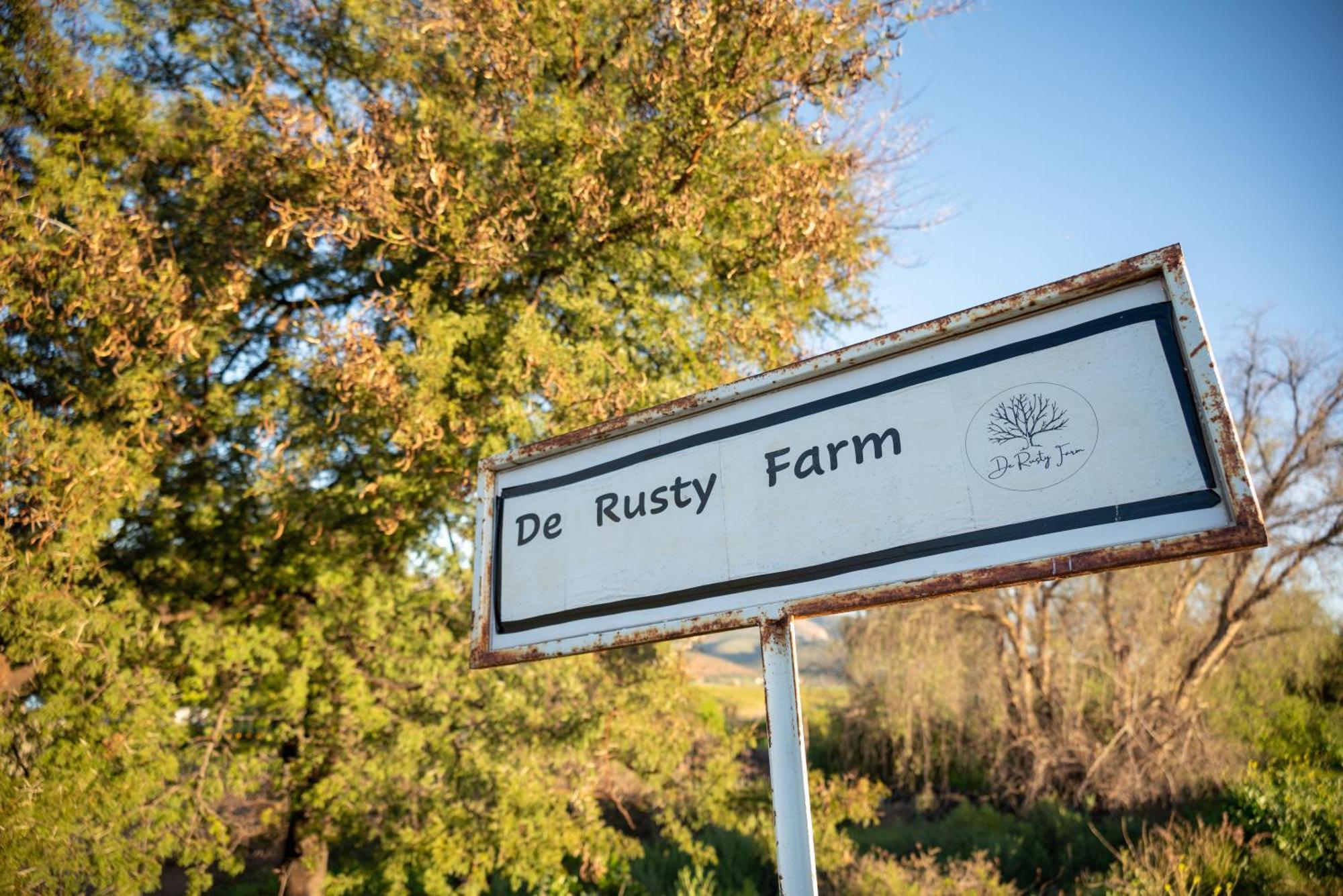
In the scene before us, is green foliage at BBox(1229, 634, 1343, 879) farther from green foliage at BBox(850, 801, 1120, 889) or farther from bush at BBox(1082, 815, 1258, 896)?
green foliage at BBox(850, 801, 1120, 889)

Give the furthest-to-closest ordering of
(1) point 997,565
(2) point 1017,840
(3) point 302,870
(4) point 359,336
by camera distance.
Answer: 1. (2) point 1017,840
2. (3) point 302,870
3. (4) point 359,336
4. (1) point 997,565

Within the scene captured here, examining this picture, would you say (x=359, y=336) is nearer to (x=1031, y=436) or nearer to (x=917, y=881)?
(x=1031, y=436)

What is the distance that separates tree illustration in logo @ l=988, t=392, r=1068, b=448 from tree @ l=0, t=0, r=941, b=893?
4.11 metres

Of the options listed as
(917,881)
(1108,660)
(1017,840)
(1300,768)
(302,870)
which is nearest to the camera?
(302,870)

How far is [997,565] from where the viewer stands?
1.23m

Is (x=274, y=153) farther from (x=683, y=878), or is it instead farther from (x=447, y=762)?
(x=683, y=878)

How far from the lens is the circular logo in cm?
125

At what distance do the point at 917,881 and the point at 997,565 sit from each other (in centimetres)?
820

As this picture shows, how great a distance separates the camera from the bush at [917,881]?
712 centimetres

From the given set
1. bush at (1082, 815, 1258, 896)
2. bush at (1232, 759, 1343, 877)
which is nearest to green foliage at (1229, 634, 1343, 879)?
bush at (1232, 759, 1343, 877)

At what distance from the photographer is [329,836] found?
20.4 feet

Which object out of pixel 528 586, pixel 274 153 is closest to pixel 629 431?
pixel 528 586

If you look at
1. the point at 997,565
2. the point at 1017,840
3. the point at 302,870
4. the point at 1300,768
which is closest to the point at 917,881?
the point at 1017,840

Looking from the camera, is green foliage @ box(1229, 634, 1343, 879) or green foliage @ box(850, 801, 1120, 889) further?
green foliage @ box(850, 801, 1120, 889)
